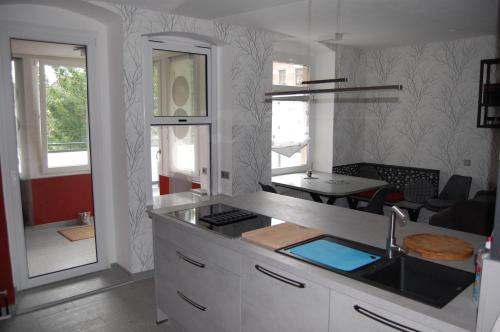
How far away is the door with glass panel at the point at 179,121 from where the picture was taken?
146 inches

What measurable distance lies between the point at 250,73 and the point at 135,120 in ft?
4.68

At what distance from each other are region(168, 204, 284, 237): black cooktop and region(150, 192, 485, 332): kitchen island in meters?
0.07

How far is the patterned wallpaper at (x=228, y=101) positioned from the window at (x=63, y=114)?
1.70 feet

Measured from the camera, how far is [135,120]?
3402mm

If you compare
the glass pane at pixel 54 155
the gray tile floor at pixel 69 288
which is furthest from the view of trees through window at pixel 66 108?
the gray tile floor at pixel 69 288

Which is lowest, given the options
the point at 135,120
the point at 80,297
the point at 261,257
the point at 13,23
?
the point at 80,297

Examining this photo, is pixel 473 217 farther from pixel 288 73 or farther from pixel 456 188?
pixel 288 73

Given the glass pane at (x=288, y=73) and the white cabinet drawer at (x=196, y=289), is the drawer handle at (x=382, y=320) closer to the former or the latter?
the white cabinet drawer at (x=196, y=289)

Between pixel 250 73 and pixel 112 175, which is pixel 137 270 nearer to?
pixel 112 175

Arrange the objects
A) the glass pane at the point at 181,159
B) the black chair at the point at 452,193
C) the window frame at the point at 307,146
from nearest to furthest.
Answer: the glass pane at the point at 181,159 → the black chair at the point at 452,193 → the window frame at the point at 307,146

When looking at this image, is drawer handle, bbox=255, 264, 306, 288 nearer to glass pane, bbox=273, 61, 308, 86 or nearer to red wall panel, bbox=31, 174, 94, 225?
red wall panel, bbox=31, 174, 94, 225

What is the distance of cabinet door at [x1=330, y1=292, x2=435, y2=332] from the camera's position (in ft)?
4.46

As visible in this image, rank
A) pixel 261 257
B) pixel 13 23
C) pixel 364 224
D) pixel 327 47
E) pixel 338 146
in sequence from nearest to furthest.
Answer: pixel 261 257 < pixel 364 224 < pixel 13 23 < pixel 327 47 < pixel 338 146

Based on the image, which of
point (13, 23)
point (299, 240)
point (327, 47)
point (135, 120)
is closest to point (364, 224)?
point (299, 240)
